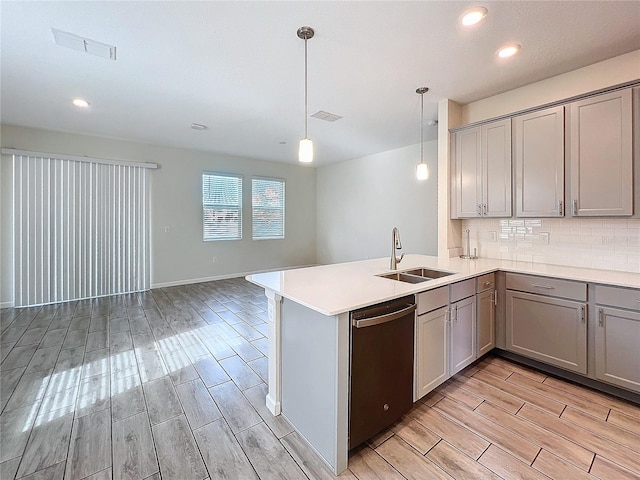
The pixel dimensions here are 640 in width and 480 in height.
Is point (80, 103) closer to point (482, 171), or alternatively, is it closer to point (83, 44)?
point (83, 44)

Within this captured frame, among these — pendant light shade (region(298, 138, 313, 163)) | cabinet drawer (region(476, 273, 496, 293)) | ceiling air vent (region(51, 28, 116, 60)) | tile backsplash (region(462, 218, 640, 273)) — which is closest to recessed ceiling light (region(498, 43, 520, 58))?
tile backsplash (region(462, 218, 640, 273))

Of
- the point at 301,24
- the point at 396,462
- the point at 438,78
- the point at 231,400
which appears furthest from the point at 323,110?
the point at 396,462

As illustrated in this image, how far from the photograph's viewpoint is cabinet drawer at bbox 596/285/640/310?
2.01 meters

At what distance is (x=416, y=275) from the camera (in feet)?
8.77

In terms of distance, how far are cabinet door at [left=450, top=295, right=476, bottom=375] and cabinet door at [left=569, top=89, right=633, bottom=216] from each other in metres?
1.30

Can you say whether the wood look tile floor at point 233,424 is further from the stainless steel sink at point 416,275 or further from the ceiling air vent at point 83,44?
the ceiling air vent at point 83,44

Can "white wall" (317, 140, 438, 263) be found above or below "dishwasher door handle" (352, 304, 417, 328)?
above

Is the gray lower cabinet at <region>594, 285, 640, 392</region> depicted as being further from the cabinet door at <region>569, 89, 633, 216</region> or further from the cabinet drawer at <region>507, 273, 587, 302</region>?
the cabinet door at <region>569, 89, 633, 216</region>

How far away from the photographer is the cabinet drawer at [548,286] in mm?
2246

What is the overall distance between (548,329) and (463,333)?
758 millimetres

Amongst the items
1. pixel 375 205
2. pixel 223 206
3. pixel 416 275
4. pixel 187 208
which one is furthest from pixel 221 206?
pixel 416 275

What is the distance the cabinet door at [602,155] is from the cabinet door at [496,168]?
1.63ft

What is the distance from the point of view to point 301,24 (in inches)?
81.3

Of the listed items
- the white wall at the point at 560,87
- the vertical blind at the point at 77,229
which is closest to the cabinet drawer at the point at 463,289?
the white wall at the point at 560,87
